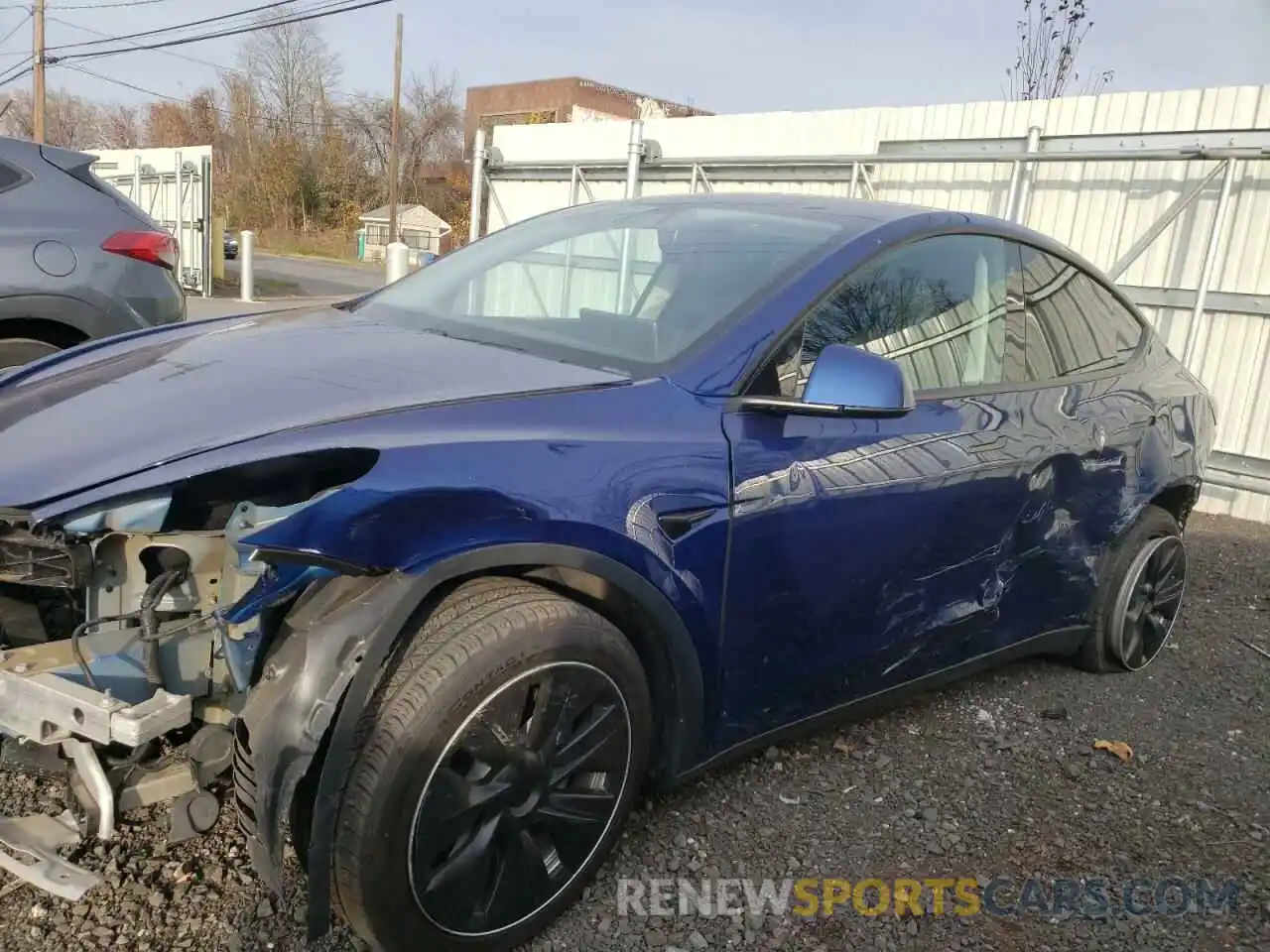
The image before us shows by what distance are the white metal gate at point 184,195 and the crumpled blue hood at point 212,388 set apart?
1758 centimetres

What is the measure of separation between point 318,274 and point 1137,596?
30.8 metres

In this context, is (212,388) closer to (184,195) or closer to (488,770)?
(488,770)

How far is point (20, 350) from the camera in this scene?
4027 millimetres

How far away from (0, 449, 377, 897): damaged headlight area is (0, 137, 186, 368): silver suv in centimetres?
256

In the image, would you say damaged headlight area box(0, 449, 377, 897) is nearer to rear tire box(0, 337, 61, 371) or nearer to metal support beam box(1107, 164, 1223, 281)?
rear tire box(0, 337, 61, 371)

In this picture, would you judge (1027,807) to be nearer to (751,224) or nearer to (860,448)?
(860,448)

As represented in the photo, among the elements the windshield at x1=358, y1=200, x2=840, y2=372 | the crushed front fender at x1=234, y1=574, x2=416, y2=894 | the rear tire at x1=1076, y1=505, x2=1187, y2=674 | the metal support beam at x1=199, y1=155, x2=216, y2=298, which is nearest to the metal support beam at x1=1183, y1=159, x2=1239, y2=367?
the rear tire at x1=1076, y1=505, x2=1187, y2=674

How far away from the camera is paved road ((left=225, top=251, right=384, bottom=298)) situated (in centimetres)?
2525

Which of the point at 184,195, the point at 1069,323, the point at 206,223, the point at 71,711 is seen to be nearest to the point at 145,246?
the point at 71,711

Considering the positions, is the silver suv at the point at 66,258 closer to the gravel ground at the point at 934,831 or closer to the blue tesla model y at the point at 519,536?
the blue tesla model y at the point at 519,536

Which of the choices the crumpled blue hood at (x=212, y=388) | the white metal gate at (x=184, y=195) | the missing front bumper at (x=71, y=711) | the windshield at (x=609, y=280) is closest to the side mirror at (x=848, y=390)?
the windshield at (x=609, y=280)

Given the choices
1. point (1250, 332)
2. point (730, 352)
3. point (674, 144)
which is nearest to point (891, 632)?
point (730, 352)

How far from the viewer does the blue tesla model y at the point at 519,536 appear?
1.76 m

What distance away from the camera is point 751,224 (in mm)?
2857
